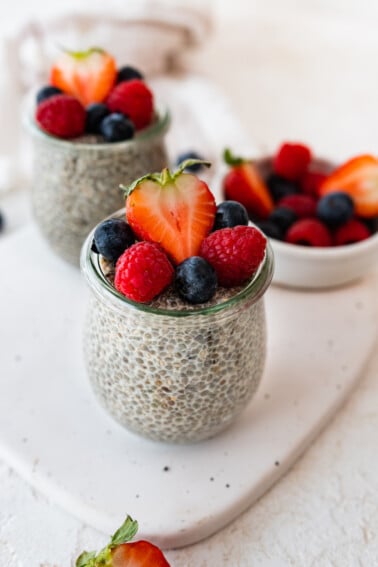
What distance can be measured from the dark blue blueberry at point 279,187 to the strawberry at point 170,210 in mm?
411

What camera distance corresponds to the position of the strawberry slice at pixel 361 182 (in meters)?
0.96

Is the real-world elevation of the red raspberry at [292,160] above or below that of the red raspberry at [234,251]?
below

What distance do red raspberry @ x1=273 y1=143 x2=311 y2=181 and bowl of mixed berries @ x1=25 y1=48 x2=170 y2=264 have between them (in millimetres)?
200

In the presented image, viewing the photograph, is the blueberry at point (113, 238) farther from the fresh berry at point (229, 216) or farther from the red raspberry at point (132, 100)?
the red raspberry at point (132, 100)

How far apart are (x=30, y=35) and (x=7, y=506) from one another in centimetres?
103

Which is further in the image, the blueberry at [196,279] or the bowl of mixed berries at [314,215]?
the bowl of mixed berries at [314,215]

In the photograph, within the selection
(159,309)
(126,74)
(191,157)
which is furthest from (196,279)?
(191,157)

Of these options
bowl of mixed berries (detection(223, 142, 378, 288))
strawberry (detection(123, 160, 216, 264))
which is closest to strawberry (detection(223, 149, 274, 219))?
bowl of mixed berries (detection(223, 142, 378, 288))

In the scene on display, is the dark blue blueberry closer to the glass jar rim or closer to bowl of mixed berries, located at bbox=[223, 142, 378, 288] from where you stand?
bowl of mixed berries, located at bbox=[223, 142, 378, 288]

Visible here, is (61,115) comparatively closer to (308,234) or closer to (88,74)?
(88,74)

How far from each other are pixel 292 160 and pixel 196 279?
Result: 49cm

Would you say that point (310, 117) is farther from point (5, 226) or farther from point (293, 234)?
point (5, 226)

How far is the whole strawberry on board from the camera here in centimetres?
57

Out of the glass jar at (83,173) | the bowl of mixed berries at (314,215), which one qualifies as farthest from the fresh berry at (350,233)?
the glass jar at (83,173)
